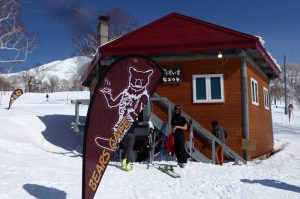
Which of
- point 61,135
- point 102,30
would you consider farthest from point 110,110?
point 102,30

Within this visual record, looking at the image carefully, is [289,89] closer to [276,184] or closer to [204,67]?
[204,67]

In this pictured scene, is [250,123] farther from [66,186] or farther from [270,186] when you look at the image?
[66,186]

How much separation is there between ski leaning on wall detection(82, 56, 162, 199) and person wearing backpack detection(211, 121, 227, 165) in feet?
20.9

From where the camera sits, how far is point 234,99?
Result: 1241 cm

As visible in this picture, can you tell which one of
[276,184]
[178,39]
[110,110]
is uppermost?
[178,39]

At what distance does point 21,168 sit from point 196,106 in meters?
6.24

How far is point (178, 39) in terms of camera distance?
12695 mm

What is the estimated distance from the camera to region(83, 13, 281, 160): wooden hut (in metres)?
12.3

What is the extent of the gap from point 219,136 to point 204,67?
7.97 feet

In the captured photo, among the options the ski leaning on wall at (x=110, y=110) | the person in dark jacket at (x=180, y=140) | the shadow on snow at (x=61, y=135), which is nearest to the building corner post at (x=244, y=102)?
the person in dark jacket at (x=180, y=140)

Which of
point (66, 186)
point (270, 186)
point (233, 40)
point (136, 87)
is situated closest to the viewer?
point (136, 87)

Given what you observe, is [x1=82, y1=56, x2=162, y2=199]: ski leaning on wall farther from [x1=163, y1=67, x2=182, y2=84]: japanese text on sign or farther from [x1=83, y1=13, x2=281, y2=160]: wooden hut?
[x1=163, y1=67, x2=182, y2=84]: japanese text on sign

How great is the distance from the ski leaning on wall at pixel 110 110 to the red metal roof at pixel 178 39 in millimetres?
7306

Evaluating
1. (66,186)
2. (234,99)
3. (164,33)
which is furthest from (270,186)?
(164,33)
